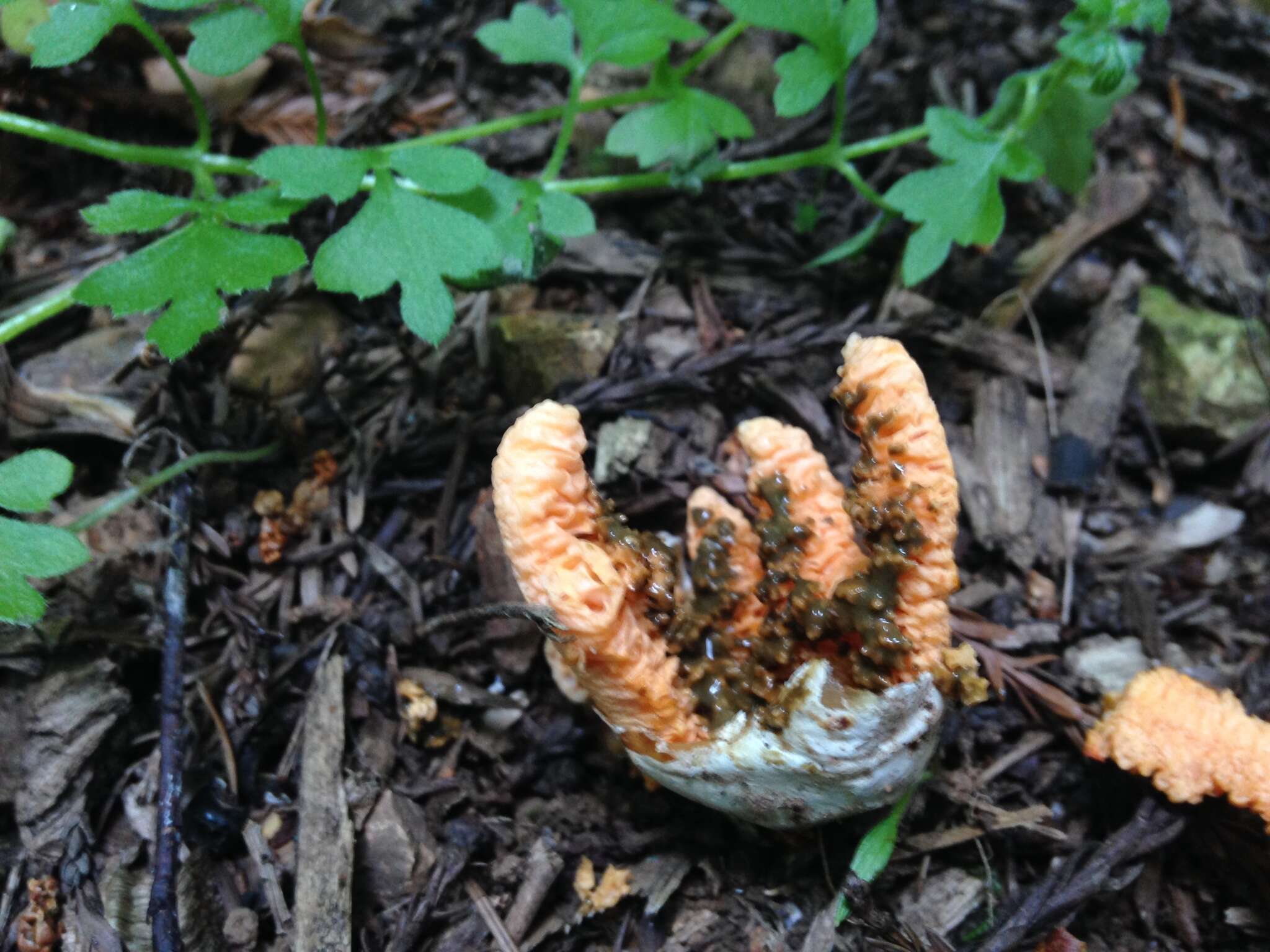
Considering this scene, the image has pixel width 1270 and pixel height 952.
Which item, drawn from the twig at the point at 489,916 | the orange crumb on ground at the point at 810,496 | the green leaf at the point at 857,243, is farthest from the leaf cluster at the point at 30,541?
the green leaf at the point at 857,243

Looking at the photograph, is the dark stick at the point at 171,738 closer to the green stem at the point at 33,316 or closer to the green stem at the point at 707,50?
the green stem at the point at 33,316

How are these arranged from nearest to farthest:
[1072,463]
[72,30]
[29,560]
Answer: [29,560] < [72,30] < [1072,463]

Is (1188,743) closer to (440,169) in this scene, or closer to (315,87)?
(440,169)

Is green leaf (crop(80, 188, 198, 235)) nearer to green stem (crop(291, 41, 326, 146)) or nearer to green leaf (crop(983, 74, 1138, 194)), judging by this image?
green stem (crop(291, 41, 326, 146))

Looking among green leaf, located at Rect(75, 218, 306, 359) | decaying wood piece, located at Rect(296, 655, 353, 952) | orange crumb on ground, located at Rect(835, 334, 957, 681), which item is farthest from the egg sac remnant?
green leaf, located at Rect(75, 218, 306, 359)

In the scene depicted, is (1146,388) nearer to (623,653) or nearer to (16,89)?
(623,653)

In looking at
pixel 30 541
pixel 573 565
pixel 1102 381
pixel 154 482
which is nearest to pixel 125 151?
pixel 154 482

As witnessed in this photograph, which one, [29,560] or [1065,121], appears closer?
[29,560]

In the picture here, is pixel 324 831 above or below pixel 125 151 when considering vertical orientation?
below
